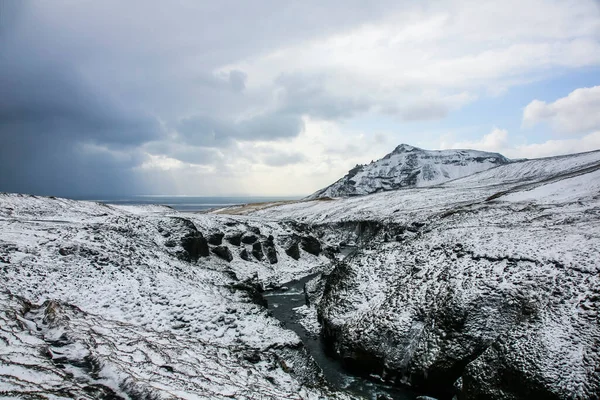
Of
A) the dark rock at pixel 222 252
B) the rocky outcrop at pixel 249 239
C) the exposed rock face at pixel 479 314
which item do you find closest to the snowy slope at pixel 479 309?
the exposed rock face at pixel 479 314

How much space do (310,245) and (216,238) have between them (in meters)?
16.3

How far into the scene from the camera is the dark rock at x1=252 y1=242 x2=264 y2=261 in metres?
45.8

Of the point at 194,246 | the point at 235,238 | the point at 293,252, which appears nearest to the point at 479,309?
the point at 194,246

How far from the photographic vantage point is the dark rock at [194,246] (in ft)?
123

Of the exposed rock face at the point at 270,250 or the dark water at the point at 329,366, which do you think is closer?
the dark water at the point at 329,366

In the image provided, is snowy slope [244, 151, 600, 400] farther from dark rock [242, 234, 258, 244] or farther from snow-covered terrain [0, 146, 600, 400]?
dark rock [242, 234, 258, 244]

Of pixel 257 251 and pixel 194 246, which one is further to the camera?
pixel 257 251

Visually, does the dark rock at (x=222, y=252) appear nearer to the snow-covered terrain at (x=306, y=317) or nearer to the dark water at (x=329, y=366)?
the snow-covered terrain at (x=306, y=317)

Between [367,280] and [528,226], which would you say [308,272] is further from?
[528,226]

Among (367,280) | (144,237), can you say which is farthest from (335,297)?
(144,237)

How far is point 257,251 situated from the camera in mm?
46188

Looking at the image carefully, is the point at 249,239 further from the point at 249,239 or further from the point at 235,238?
the point at 235,238

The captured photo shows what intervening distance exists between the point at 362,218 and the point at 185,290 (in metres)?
51.2

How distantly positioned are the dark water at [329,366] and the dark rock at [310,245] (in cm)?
1977
